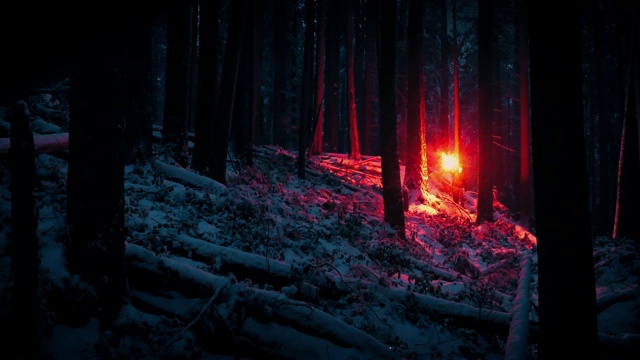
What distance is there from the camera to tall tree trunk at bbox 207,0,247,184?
933cm

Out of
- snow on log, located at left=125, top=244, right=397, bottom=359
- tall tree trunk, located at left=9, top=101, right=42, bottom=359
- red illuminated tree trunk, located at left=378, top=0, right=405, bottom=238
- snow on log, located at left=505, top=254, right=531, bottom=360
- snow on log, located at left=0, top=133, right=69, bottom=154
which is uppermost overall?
red illuminated tree trunk, located at left=378, top=0, right=405, bottom=238

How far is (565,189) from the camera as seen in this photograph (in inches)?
138

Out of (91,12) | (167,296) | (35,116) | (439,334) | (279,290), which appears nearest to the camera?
(91,12)

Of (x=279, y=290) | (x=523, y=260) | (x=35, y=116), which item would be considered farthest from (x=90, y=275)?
(x=523, y=260)

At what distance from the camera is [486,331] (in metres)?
5.29

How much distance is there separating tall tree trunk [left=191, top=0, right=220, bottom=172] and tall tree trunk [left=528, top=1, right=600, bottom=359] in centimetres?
793

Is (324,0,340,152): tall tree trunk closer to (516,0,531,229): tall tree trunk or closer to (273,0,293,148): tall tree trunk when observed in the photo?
(273,0,293,148): tall tree trunk

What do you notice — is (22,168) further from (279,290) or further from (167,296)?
(279,290)

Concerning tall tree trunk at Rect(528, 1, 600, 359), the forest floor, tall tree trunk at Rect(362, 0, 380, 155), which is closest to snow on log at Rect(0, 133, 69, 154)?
the forest floor

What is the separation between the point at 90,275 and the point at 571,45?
17.6 ft

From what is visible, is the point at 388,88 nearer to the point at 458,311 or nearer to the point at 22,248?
the point at 458,311

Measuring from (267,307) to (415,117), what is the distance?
12.3 meters

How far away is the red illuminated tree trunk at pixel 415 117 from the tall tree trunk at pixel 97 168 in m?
12.3

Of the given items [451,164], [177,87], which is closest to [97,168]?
[177,87]
